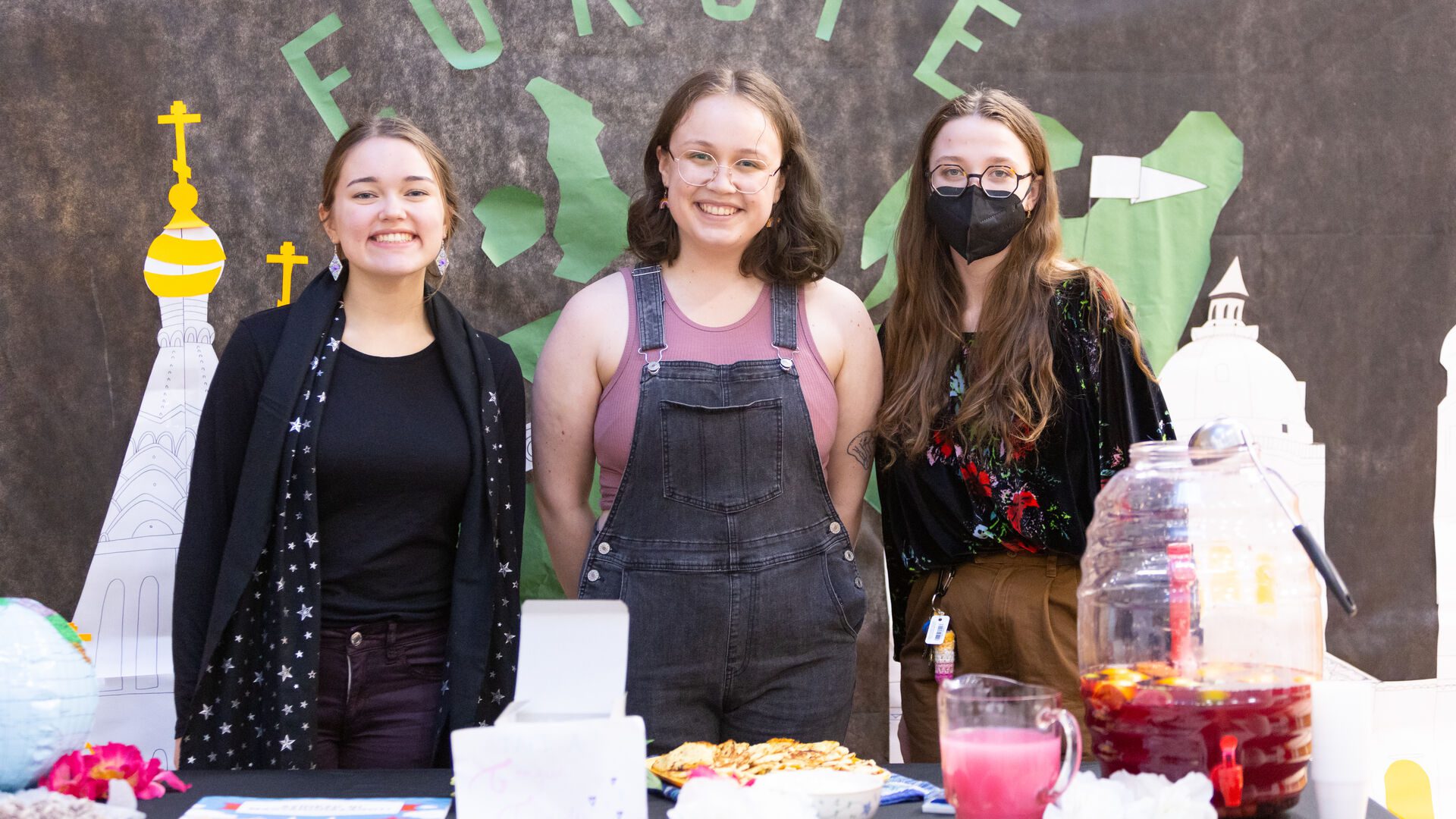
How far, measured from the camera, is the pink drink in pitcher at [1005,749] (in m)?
1.23

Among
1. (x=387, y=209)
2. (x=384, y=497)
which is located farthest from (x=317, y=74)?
(x=384, y=497)

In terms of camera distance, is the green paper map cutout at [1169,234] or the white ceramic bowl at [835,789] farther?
the green paper map cutout at [1169,234]

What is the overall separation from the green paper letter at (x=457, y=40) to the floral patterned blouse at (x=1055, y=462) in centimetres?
124

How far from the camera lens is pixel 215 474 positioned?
2094mm

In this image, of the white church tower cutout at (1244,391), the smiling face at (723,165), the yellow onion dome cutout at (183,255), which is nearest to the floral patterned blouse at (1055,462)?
the smiling face at (723,165)

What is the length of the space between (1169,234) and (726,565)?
1.36 meters

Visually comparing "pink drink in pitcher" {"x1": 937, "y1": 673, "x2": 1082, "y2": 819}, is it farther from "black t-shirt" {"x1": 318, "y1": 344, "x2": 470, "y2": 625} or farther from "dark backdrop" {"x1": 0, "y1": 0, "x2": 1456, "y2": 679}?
"dark backdrop" {"x1": 0, "y1": 0, "x2": 1456, "y2": 679}

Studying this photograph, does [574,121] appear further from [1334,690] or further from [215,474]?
[1334,690]

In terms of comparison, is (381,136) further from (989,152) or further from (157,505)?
(989,152)

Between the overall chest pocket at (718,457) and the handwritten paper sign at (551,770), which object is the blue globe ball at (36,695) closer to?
the handwritten paper sign at (551,770)

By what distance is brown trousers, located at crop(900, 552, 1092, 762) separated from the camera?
2104 millimetres

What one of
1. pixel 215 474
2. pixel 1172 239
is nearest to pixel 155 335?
pixel 215 474

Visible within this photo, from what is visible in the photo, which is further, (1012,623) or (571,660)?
(1012,623)

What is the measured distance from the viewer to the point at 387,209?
215 centimetres
